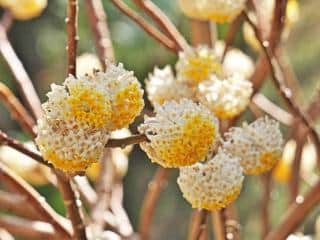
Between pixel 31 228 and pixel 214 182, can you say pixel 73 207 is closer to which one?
pixel 214 182

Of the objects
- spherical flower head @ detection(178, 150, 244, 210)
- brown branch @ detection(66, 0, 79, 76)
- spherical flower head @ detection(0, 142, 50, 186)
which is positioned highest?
spherical flower head @ detection(0, 142, 50, 186)

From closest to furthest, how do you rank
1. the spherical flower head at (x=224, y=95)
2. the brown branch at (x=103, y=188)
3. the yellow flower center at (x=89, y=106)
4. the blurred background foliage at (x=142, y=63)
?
1. the yellow flower center at (x=89, y=106)
2. the spherical flower head at (x=224, y=95)
3. the brown branch at (x=103, y=188)
4. the blurred background foliage at (x=142, y=63)

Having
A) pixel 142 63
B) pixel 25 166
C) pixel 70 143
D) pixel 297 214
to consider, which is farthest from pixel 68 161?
pixel 142 63

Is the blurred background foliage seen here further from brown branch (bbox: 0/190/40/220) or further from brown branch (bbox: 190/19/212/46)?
brown branch (bbox: 0/190/40/220)

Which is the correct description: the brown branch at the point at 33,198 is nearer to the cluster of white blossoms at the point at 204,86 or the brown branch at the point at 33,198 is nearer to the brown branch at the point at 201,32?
the cluster of white blossoms at the point at 204,86

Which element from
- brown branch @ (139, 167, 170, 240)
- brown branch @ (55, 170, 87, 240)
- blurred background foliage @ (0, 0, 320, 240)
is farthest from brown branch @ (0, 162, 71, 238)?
blurred background foliage @ (0, 0, 320, 240)

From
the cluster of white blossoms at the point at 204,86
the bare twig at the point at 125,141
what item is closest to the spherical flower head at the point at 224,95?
the cluster of white blossoms at the point at 204,86
